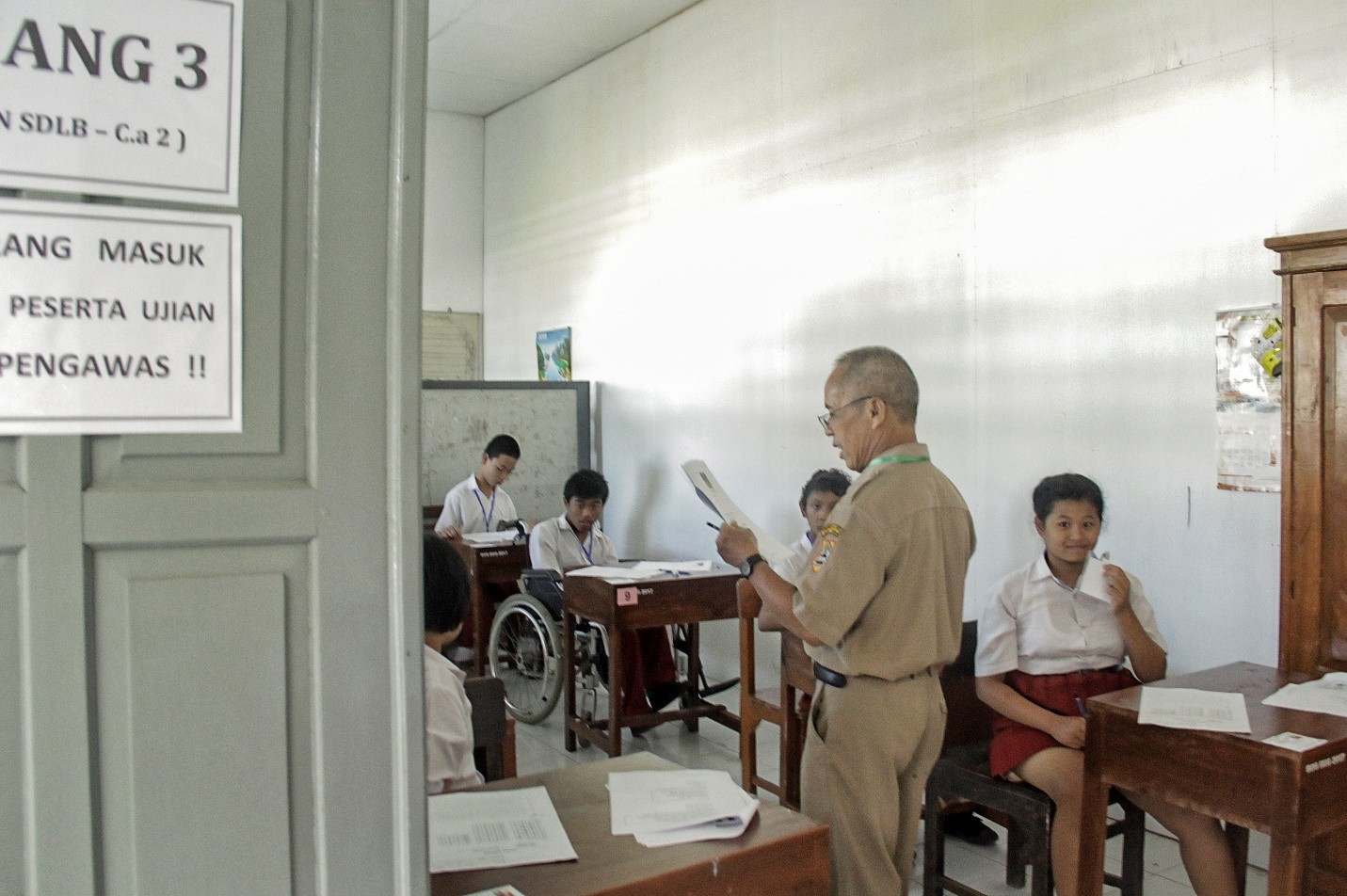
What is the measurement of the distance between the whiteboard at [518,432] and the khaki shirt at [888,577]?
4748mm

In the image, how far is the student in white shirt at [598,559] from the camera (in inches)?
179

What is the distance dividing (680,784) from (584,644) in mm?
2989

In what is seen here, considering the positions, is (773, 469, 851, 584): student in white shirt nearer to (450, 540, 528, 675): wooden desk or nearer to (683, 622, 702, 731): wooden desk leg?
(683, 622, 702, 731): wooden desk leg

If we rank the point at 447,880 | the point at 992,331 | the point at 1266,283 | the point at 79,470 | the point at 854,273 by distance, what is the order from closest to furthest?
the point at 79,470 → the point at 447,880 → the point at 1266,283 → the point at 992,331 → the point at 854,273

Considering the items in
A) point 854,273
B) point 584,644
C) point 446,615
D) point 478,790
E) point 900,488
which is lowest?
point 584,644

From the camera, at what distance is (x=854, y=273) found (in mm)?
4875

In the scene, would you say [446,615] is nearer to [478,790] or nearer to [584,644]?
[478,790]

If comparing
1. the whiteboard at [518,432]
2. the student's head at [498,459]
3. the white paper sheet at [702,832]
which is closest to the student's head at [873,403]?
the white paper sheet at [702,832]

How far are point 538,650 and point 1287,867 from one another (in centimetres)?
335

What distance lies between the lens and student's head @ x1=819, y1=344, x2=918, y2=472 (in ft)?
7.45

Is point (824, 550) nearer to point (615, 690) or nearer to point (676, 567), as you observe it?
point (615, 690)

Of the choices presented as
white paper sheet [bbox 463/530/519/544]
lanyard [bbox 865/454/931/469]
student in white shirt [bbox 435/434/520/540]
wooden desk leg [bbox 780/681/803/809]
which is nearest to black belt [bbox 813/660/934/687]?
Result: lanyard [bbox 865/454/931/469]

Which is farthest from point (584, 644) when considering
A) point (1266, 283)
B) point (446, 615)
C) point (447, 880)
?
point (447, 880)

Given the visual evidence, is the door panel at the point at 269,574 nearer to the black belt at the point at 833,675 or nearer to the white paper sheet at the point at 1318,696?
the black belt at the point at 833,675
